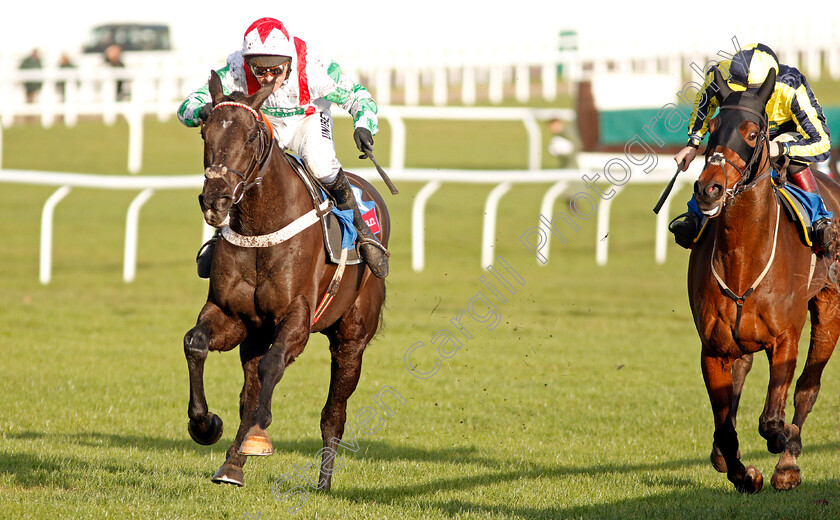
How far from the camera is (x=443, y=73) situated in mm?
21906

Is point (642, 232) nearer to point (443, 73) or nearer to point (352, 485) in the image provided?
point (443, 73)

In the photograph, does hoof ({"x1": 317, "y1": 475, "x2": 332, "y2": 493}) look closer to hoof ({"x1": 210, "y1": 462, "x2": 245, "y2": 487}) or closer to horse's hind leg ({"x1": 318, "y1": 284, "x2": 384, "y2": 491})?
horse's hind leg ({"x1": 318, "y1": 284, "x2": 384, "y2": 491})

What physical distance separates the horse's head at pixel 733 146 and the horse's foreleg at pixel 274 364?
180 cm

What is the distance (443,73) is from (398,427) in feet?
52.1

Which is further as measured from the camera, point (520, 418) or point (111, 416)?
point (520, 418)

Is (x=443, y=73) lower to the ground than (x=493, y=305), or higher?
higher

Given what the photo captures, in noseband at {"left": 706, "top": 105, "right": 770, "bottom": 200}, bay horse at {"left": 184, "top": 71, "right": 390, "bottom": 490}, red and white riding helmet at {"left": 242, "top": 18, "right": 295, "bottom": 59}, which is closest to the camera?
bay horse at {"left": 184, "top": 71, "right": 390, "bottom": 490}

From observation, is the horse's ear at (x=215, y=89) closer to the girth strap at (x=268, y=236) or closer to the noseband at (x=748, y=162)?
the girth strap at (x=268, y=236)

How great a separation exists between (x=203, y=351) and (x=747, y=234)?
2.56 metres

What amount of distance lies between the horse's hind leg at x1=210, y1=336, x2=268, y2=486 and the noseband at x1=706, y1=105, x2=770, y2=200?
2256mm

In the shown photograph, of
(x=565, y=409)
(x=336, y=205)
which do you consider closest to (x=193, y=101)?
(x=336, y=205)

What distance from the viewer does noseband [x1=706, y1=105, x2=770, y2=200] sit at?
4674mm

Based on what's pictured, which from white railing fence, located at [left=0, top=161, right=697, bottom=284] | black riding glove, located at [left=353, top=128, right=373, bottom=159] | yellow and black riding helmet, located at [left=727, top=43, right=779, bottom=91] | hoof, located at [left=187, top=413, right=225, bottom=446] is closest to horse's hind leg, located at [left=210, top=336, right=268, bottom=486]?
hoof, located at [left=187, top=413, right=225, bottom=446]

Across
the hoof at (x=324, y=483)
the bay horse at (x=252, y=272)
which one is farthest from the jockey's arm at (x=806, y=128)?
the hoof at (x=324, y=483)
